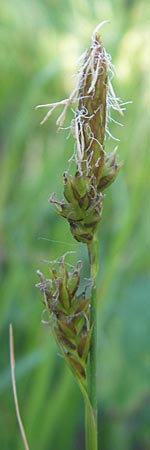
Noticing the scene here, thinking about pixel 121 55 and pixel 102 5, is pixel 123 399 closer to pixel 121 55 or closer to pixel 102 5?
pixel 121 55

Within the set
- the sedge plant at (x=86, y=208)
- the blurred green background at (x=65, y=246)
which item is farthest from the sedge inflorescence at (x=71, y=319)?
the blurred green background at (x=65, y=246)

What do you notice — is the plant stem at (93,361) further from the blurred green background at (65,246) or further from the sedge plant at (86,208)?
the blurred green background at (65,246)

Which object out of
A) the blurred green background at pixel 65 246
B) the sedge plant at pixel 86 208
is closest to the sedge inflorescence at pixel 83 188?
the sedge plant at pixel 86 208

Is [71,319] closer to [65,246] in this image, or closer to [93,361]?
[93,361]

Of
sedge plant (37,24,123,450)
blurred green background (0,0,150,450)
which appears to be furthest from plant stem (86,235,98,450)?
blurred green background (0,0,150,450)

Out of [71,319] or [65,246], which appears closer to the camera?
[71,319]

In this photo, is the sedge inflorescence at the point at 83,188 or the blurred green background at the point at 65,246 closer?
the sedge inflorescence at the point at 83,188

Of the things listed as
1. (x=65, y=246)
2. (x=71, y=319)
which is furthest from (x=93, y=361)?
(x=65, y=246)
